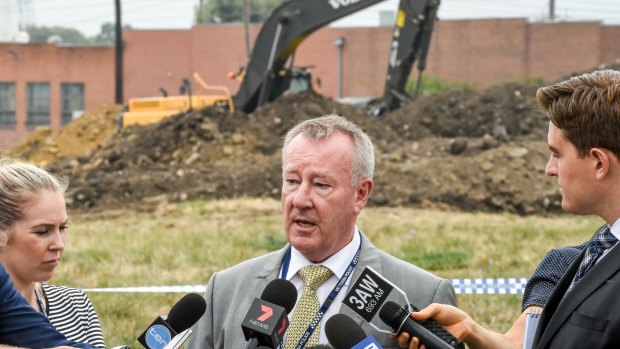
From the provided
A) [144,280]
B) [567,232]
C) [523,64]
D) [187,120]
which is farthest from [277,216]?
[523,64]

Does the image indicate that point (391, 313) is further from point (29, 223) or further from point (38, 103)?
point (38, 103)

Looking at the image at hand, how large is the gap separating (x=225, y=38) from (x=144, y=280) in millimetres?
59522

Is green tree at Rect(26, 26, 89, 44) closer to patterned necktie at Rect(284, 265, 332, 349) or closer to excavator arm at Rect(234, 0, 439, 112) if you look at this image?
excavator arm at Rect(234, 0, 439, 112)

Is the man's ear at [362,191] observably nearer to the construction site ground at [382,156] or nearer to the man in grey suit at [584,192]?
the man in grey suit at [584,192]

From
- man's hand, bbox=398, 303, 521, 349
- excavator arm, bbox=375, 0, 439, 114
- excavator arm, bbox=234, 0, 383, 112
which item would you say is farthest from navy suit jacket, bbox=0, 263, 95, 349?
excavator arm, bbox=234, 0, 383, 112

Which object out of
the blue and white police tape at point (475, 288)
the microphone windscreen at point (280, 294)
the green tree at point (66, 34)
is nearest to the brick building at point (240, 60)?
the green tree at point (66, 34)

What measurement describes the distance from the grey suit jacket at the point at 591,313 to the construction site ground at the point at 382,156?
17.6m

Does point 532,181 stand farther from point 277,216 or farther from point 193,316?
point 193,316

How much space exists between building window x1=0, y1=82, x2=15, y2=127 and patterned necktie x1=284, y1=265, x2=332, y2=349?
69.7 metres

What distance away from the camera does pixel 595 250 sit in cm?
398

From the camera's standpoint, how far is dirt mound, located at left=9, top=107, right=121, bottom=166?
135ft

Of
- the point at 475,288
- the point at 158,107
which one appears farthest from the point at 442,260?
the point at 158,107

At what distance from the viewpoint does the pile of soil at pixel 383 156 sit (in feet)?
73.0

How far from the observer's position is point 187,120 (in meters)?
28.7
